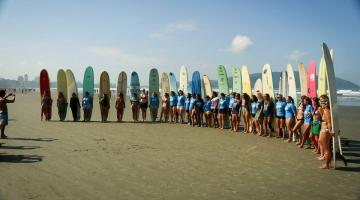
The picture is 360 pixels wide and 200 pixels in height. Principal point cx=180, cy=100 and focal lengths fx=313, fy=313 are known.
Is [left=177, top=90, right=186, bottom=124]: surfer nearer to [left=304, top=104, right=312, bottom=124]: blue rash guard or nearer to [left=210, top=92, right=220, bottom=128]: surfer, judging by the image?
[left=210, top=92, right=220, bottom=128]: surfer

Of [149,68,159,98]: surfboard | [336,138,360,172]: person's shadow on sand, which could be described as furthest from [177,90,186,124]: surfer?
[336,138,360,172]: person's shadow on sand

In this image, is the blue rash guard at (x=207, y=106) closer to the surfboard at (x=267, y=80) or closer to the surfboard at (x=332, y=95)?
the surfboard at (x=267, y=80)

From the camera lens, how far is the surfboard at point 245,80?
12.3m

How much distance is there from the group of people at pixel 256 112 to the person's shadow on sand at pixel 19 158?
5.74 meters

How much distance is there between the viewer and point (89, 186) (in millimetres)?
4746

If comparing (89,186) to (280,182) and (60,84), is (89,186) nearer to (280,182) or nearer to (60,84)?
(280,182)

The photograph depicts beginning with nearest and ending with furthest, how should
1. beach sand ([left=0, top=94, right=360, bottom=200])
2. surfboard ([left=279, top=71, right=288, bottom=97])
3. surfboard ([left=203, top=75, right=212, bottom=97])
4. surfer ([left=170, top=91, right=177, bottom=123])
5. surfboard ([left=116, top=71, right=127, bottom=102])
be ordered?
1. beach sand ([left=0, top=94, right=360, bottom=200])
2. surfboard ([left=279, top=71, right=288, bottom=97])
3. surfer ([left=170, top=91, right=177, bottom=123])
4. surfboard ([left=203, top=75, right=212, bottom=97])
5. surfboard ([left=116, top=71, right=127, bottom=102])

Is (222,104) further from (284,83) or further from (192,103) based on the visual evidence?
(284,83)

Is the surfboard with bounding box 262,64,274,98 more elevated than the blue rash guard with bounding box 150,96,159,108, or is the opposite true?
the surfboard with bounding box 262,64,274,98

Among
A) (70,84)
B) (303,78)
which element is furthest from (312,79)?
(70,84)

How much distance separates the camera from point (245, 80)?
40.9ft

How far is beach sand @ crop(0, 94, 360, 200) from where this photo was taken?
457 cm

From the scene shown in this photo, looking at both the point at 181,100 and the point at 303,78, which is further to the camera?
the point at 181,100

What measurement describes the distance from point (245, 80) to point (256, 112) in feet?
8.71
